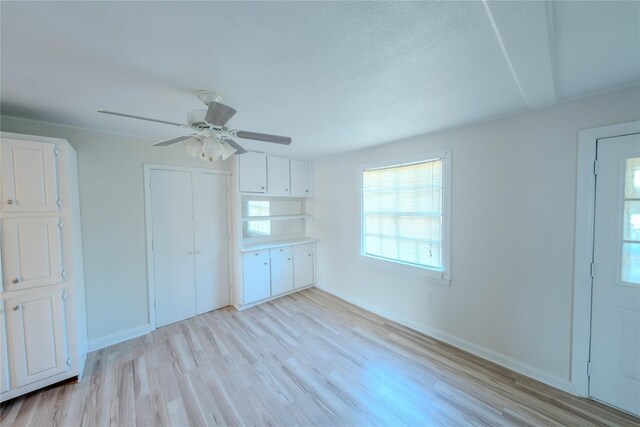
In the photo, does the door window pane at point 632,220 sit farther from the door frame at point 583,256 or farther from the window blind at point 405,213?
the window blind at point 405,213

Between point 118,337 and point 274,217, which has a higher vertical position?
point 274,217

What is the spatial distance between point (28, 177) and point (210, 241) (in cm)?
184

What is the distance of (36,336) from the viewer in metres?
1.90

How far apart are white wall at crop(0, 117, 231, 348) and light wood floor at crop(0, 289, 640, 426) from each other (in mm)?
340

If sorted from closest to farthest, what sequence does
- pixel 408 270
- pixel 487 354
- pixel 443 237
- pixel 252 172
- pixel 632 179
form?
pixel 632 179 → pixel 487 354 → pixel 443 237 → pixel 408 270 → pixel 252 172

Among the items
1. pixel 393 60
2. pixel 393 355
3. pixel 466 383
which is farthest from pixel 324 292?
pixel 393 60

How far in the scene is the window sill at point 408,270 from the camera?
8.61 ft

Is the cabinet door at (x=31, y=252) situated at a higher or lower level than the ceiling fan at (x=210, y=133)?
lower

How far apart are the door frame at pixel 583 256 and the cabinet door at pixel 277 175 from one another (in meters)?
3.35

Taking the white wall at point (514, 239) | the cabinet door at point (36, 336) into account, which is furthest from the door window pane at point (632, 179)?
the cabinet door at point (36, 336)

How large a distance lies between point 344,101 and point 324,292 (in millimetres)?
3213

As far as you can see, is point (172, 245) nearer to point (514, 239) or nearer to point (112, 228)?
point (112, 228)

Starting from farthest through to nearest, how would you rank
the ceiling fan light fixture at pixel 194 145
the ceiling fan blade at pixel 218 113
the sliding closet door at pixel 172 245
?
the sliding closet door at pixel 172 245 → the ceiling fan light fixture at pixel 194 145 → the ceiling fan blade at pixel 218 113

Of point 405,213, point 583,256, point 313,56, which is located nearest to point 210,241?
point 405,213
